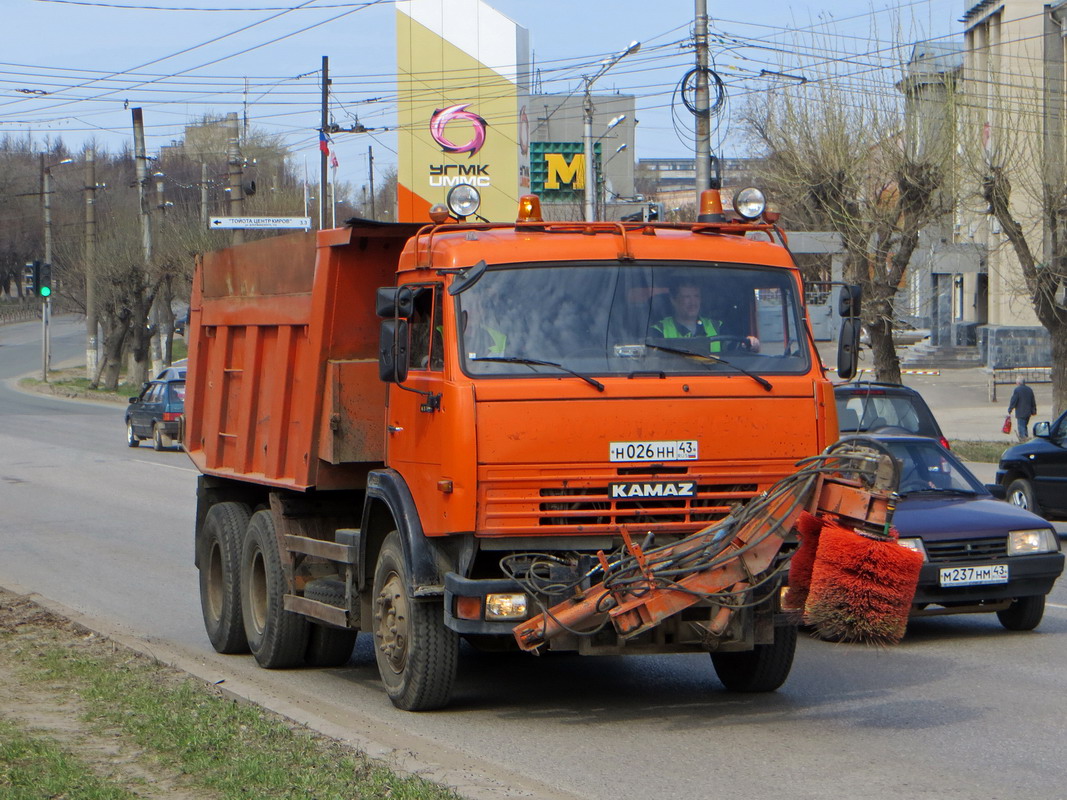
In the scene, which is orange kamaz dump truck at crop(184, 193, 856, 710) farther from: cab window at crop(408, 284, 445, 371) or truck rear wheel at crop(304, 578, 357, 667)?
truck rear wheel at crop(304, 578, 357, 667)

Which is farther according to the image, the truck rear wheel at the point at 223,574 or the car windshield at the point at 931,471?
the car windshield at the point at 931,471

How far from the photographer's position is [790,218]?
96.3 feet

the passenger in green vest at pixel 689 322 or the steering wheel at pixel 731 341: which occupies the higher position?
the passenger in green vest at pixel 689 322

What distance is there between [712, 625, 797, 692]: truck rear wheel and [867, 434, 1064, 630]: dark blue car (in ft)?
6.15

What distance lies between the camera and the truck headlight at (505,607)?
6770mm

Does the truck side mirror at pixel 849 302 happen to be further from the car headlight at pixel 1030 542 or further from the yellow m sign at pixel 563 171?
the yellow m sign at pixel 563 171

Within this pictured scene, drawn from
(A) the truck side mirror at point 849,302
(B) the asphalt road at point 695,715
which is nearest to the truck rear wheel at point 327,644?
(B) the asphalt road at point 695,715

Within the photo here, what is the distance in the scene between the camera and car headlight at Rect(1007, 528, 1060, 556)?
9.67 metres

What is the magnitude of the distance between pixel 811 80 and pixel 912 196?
3031mm

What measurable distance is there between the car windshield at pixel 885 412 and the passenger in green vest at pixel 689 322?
6.49 m

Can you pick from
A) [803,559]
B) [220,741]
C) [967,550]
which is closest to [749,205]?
[803,559]

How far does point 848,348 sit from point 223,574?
469cm

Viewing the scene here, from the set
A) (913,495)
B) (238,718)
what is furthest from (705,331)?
(913,495)

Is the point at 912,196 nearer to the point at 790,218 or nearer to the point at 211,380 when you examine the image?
the point at 790,218
